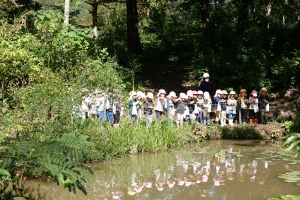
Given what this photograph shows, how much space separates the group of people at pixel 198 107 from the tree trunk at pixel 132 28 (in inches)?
331

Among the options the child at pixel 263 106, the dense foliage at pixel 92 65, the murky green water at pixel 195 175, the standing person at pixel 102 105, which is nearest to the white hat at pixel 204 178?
the murky green water at pixel 195 175

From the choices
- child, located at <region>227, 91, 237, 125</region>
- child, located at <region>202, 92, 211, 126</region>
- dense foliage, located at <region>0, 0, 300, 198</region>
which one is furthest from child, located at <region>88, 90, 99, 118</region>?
child, located at <region>227, 91, 237, 125</region>

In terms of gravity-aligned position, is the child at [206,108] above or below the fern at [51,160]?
above

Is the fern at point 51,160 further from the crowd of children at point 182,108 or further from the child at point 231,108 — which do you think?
the child at point 231,108

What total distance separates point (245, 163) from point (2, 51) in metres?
5.82

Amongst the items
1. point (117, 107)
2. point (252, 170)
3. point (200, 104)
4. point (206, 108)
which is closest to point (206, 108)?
point (206, 108)

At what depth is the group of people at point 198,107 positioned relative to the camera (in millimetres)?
13586

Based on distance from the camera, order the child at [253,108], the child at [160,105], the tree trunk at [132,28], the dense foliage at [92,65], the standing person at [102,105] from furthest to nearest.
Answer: the tree trunk at [132,28] → the child at [253,108] → the child at [160,105] → the standing person at [102,105] → the dense foliage at [92,65]

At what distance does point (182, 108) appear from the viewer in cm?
1379

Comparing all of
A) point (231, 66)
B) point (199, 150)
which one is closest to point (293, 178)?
point (199, 150)

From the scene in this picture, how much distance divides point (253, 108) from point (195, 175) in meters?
6.06

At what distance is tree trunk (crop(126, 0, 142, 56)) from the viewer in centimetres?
2236

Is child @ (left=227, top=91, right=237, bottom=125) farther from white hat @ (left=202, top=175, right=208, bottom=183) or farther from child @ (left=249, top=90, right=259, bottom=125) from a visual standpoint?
white hat @ (left=202, top=175, right=208, bottom=183)

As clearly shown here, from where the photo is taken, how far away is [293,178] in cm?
875
